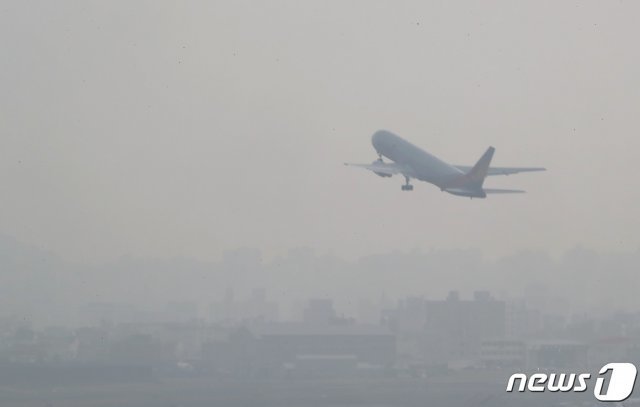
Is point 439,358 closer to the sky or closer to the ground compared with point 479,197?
closer to the ground

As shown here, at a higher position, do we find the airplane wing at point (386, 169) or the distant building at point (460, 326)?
the airplane wing at point (386, 169)

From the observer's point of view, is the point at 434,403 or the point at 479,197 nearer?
the point at 434,403

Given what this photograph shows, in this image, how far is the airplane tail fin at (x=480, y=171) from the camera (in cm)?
7481

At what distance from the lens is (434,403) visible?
200ft

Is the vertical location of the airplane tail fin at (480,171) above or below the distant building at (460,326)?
above

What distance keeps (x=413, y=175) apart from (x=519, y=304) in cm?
795

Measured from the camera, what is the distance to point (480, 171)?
75000 mm

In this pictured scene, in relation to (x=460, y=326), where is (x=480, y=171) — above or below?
above

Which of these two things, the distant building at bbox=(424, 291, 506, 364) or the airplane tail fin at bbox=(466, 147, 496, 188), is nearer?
the distant building at bbox=(424, 291, 506, 364)

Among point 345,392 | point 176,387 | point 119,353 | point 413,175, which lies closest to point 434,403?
point 345,392

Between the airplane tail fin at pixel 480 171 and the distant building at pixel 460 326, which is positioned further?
the airplane tail fin at pixel 480 171

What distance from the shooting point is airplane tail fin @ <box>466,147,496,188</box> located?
7481cm

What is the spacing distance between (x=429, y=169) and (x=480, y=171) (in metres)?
4.92

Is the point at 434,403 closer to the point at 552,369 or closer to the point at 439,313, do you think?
the point at 552,369
